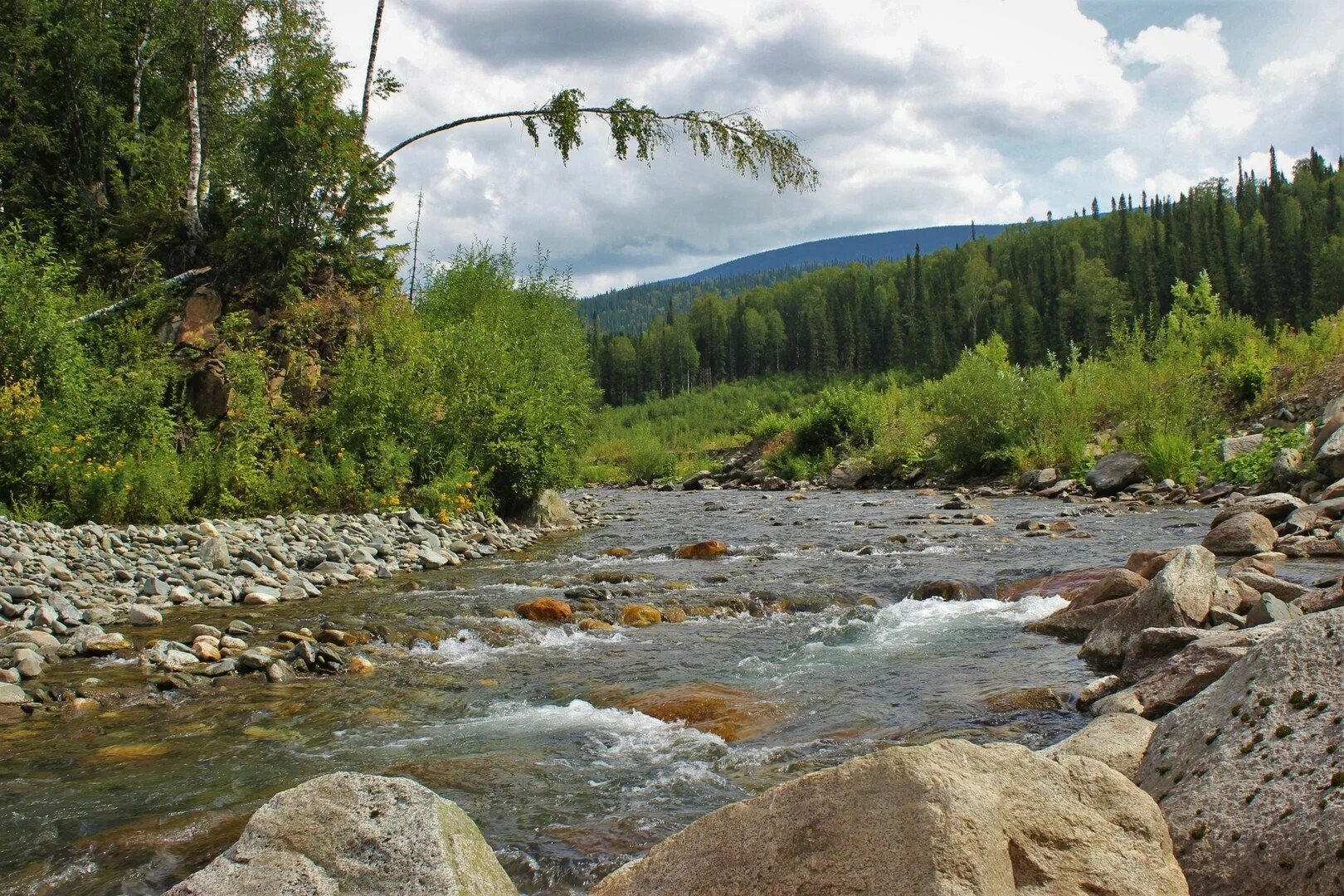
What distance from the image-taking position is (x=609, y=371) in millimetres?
123938

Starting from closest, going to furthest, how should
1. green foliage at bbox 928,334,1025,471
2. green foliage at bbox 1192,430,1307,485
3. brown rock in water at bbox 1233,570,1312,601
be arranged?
brown rock in water at bbox 1233,570,1312,601 < green foliage at bbox 1192,430,1307,485 < green foliage at bbox 928,334,1025,471

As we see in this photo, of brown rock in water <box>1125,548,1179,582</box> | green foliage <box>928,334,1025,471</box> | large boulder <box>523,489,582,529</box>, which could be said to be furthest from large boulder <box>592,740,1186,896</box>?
green foliage <box>928,334,1025,471</box>

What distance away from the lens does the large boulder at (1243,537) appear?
11.4m

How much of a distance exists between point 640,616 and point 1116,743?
6.39 meters

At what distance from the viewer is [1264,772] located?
324 centimetres

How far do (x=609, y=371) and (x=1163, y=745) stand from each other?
121 m

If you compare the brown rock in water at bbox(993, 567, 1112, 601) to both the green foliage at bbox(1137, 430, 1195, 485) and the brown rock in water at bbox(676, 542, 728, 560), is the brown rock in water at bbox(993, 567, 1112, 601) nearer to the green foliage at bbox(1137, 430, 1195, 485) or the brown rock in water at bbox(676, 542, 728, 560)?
the brown rock in water at bbox(676, 542, 728, 560)

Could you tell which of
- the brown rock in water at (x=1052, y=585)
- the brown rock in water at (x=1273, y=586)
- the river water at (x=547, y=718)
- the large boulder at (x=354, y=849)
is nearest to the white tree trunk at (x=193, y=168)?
the river water at (x=547, y=718)

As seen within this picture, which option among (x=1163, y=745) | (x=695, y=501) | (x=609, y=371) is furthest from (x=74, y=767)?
(x=609, y=371)

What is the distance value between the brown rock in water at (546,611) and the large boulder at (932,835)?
6.87 metres

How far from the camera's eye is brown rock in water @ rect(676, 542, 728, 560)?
50.0 feet

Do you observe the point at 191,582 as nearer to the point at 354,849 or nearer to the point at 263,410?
the point at 263,410

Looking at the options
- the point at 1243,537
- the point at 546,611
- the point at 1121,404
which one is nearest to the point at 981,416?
the point at 1121,404

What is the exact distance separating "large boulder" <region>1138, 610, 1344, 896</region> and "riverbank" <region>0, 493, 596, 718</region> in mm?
6529
